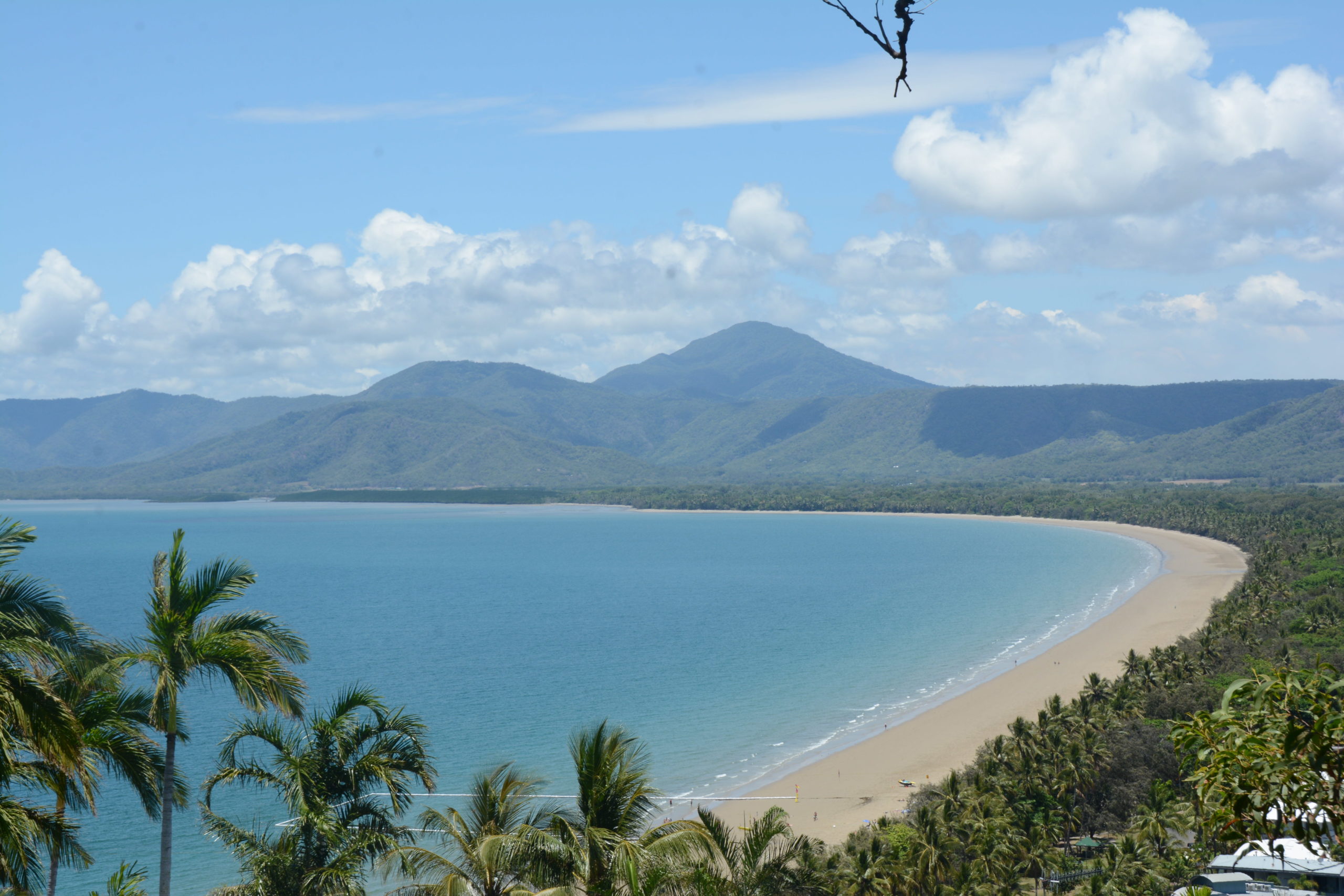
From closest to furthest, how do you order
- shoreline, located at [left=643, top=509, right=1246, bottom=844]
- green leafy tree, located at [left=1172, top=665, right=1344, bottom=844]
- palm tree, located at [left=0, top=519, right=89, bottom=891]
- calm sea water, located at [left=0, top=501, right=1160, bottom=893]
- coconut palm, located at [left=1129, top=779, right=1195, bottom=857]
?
green leafy tree, located at [left=1172, top=665, right=1344, bottom=844]
palm tree, located at [left=0, top=519, right=89, bottom=891]
coconut palm, located at [left=1129, top=779, right=1195, bottom=857]
shoreline, located at [left=643, top=509, right=1246, bottom=844]
calm sea water, located at [left=0, top=501, right=1160, bottom=893]

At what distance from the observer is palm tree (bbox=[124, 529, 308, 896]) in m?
11.7

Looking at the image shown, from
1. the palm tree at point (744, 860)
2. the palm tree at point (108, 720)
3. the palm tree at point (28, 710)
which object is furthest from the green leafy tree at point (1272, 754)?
the palm tree at point (108, 720)

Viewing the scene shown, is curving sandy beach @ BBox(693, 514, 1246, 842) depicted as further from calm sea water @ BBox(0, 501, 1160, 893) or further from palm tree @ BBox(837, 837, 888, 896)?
palm tree @ BBox(837, 837, 888, 896)

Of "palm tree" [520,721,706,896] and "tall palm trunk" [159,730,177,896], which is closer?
"palm tree" [520,721,706,896]

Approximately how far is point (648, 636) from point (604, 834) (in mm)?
73129

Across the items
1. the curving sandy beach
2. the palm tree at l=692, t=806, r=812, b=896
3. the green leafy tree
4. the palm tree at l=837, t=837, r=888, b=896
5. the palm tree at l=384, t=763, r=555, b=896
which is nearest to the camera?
the green leafy tree

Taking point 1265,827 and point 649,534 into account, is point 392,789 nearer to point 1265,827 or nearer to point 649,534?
point 1265,827

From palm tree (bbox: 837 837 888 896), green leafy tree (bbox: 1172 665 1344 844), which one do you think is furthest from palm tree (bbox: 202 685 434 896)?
palm tree (bbox: 837 837 888 896)

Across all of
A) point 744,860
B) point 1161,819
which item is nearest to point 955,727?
point 1161,819

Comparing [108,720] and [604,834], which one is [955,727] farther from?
[108,720]

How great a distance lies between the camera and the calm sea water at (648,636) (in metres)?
47.1

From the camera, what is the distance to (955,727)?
4956 centimetres

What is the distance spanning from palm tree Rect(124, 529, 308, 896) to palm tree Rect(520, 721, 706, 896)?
10.7ft

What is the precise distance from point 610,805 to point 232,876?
2681 cm
